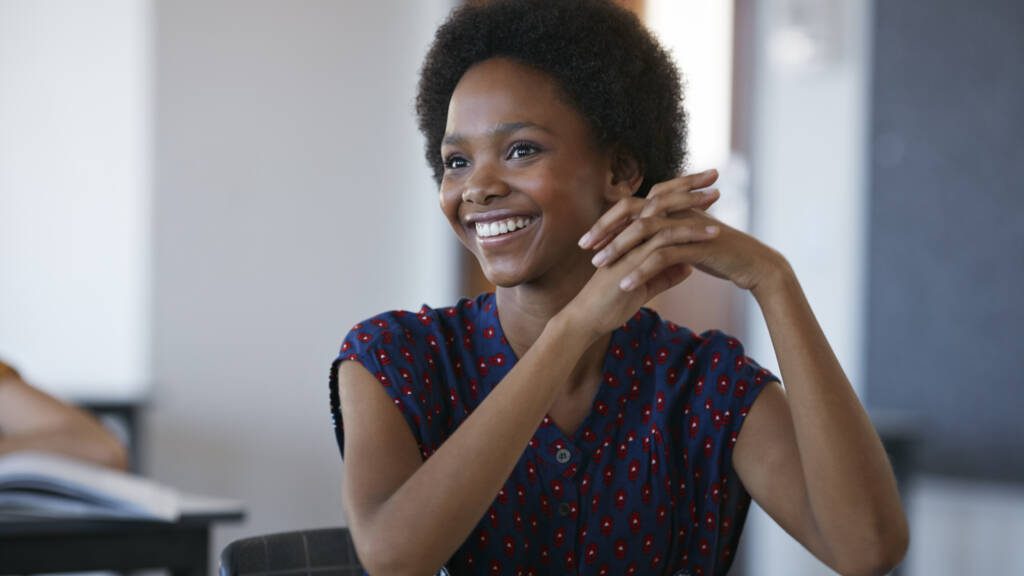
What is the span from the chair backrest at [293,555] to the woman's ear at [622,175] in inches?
20.4

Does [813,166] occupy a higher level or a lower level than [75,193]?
higher

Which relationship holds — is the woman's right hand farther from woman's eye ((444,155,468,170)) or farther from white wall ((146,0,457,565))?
white wall ((146,0,457,565))

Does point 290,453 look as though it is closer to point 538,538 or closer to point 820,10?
point 820,10

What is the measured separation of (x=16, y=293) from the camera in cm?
399

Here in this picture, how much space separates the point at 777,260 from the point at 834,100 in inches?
111

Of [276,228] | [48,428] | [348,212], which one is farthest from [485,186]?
[348,212]

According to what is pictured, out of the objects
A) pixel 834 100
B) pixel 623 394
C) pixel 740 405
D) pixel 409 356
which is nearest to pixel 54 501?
pixel 409 356

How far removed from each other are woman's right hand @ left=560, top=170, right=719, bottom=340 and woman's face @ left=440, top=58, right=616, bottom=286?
0.20 ft

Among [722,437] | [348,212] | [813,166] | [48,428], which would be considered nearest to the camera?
[722,437]

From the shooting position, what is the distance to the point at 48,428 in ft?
7.97

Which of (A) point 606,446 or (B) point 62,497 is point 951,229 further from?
(B) point 62,497

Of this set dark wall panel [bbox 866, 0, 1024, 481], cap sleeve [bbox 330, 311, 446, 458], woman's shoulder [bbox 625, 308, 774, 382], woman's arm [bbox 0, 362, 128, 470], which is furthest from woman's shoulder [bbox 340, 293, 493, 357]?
dark wall panel [bbox 866, 0, 1024, 481]

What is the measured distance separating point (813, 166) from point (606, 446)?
2.89m

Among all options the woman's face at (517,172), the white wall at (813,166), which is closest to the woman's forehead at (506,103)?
the woman's face at (517,172)
